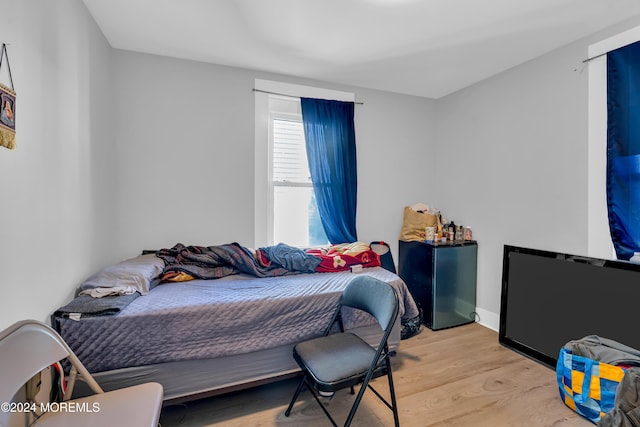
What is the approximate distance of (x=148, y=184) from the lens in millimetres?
2451

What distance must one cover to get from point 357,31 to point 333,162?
1.20 m

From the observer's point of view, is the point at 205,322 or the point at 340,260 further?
the point at 340,260

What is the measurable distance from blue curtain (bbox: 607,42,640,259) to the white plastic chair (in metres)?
2.90

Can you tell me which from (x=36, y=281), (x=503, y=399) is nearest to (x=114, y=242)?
(x=36, y=281)

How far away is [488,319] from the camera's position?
2.90 meters

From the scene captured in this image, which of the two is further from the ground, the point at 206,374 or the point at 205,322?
the point at 205,322

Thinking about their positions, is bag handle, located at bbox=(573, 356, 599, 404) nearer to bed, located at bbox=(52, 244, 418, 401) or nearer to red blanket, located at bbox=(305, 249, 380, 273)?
bed, located at bbox=(52, 244, 418, 401)

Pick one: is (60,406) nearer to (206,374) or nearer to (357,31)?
(206,374)

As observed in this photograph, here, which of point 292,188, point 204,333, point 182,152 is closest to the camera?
point 204,333

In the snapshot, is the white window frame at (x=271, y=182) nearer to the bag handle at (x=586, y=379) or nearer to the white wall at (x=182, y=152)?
the white wall at (x=182, y=152)

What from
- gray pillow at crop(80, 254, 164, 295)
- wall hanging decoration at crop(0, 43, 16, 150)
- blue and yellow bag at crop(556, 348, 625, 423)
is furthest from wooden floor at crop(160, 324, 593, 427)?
wall hanging decoration at crop(0, 43, 16, 150)

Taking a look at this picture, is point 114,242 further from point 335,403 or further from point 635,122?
point 635,122

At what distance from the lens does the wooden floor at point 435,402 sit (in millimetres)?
1660

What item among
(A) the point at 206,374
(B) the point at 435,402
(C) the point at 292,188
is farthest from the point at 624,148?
(A) the point at 206,374
